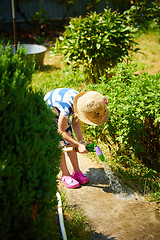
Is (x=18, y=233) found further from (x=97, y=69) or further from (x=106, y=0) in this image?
(x=106, y=0)

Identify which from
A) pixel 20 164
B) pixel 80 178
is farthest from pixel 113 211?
pixel 20 164

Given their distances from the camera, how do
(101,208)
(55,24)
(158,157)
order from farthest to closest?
1. (55,24)
2. (158,157)
3. (101,208)

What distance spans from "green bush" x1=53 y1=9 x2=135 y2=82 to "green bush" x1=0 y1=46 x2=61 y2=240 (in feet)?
10.4

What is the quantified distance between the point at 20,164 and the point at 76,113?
1.27m

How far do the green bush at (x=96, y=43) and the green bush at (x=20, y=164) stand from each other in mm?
3180

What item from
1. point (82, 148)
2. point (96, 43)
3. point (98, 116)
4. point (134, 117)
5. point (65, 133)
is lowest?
point (82, 148)

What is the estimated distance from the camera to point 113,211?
2.77 metres

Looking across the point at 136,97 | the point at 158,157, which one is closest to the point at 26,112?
the point at 136,97

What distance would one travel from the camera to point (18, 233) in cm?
165

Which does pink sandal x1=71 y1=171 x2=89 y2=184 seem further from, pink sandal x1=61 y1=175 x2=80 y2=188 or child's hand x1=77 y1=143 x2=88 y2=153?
child's hand x1=77 y1=143 x2=88 y2=153

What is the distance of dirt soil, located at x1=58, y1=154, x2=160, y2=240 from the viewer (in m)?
2.46

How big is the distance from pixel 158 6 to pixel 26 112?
8164 millimetres

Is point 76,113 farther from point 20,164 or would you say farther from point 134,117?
point 20,164

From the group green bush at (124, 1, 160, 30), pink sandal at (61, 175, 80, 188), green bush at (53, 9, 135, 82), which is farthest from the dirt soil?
green bush at (124, 1, 160, 30)
